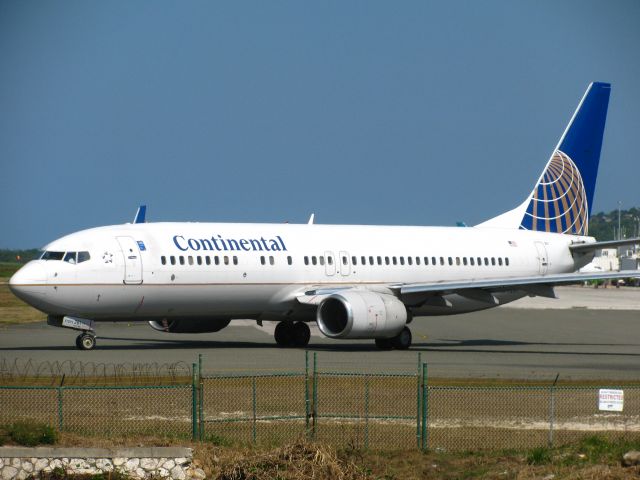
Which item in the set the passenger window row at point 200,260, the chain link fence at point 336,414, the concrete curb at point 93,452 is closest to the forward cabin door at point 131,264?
the passenger window row at point 200,260

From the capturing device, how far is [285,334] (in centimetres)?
4200

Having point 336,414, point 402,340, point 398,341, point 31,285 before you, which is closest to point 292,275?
point 398,341

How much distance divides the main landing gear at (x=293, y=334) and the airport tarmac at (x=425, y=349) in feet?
1.53

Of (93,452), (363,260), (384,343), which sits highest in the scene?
(363,260)

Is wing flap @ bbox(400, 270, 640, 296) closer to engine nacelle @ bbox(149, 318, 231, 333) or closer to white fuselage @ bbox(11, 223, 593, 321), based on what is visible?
white fuselage @ bbox(11, 223, 593, 321)

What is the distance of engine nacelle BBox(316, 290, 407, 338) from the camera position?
38000 mm

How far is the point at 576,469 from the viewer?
19.1 m

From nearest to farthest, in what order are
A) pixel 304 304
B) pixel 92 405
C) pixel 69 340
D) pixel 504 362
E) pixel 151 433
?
pixel 151 433, pixel 92 405, pixel 504 362, pixel 304 304, pixel 69 340

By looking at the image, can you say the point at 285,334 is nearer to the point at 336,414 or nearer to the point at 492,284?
the point at 492,284

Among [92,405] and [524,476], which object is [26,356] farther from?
[524,476]

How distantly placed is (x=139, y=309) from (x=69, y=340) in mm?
7271

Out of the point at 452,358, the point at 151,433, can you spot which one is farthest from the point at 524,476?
the point at 452,358

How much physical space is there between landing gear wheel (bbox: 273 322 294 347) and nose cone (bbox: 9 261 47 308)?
9.55 meters

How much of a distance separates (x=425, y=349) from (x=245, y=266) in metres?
7.04
